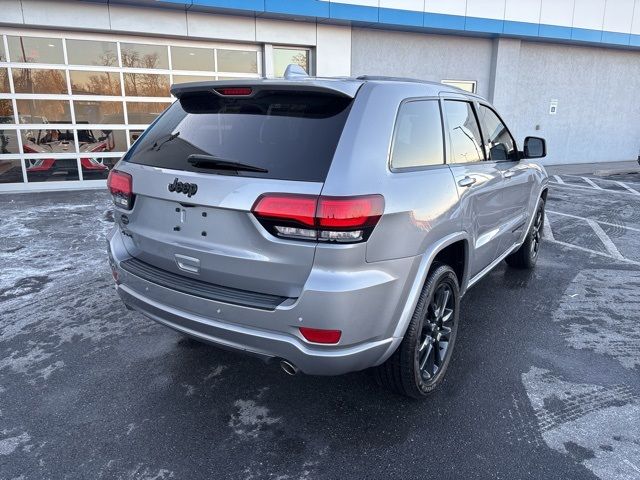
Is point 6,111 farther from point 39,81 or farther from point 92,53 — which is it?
point 92,53

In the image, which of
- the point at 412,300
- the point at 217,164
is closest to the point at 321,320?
the point at 412,300

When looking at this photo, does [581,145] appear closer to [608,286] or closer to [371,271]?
[608,286]

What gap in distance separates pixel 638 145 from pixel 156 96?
55.8ft

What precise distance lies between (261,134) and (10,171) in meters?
10.0

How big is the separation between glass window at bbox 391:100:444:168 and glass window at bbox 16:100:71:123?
9762 mm

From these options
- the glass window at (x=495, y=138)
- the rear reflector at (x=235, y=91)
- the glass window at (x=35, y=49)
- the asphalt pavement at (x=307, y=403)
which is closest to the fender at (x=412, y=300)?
the asphalt pavement at (x=307, y=403)

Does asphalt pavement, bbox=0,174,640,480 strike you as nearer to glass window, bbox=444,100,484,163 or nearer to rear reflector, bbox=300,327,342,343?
rear reflector, bbox=300,327,342,343

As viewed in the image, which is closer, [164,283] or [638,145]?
[164,283]

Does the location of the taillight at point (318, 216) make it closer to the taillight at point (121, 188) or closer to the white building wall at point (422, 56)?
the taillight at point (121, 188)

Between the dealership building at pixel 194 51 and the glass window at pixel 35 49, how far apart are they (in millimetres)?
20

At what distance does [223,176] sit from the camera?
94.2 inches

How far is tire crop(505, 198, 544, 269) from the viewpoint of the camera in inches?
205

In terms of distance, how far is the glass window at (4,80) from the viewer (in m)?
9.77

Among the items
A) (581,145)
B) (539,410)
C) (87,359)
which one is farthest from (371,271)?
(581,145)
